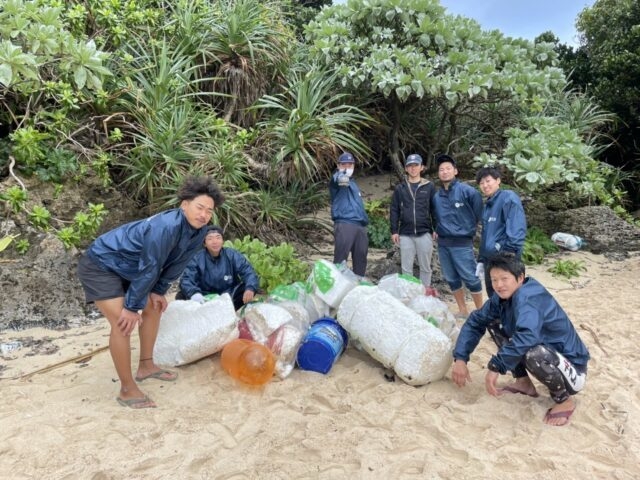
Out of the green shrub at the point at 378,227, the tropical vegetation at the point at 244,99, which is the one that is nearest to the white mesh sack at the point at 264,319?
the tropical vegetation at the point at 244,99

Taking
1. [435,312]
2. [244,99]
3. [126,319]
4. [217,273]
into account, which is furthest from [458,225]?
[244,99]

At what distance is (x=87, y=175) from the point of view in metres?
5.30

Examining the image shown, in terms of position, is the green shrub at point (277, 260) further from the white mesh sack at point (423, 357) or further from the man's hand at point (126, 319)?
the man's hand at point (126, 319)

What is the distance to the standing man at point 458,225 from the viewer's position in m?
4.39

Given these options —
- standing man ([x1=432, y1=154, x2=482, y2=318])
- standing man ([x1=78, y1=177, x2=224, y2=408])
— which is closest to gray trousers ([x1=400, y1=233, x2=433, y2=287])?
standing man ([x1=432, y1=154, x2=482, y2=318])

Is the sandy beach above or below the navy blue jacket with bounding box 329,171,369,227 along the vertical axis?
below

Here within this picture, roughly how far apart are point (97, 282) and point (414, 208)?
2.97m

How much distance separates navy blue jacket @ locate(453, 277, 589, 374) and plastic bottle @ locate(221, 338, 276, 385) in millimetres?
1199

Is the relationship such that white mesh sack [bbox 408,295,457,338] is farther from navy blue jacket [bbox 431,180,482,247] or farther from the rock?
the rock

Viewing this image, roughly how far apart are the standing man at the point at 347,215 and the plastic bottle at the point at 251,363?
1.89 meters

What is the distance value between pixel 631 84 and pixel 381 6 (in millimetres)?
5797

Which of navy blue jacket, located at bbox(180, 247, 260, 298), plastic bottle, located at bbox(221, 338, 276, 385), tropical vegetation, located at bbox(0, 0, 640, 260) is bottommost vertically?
plastic bottle, located at bbox(221, 338, 276, 385)

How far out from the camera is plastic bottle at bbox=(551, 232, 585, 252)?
7.11 meters

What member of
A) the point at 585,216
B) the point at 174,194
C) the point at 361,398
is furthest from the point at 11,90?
the point at 585,216
